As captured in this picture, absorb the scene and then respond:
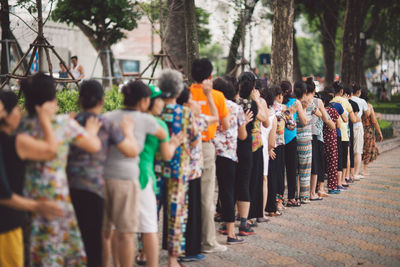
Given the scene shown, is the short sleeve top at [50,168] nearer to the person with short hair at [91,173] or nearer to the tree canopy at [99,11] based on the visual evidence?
the person with short hair at [91,173]

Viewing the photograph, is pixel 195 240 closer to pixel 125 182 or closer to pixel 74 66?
pixel 125 182

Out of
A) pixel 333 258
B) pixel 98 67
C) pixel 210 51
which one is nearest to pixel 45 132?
pixel 333 258

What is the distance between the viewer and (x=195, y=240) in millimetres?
6020

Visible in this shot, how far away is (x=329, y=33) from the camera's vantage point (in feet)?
100

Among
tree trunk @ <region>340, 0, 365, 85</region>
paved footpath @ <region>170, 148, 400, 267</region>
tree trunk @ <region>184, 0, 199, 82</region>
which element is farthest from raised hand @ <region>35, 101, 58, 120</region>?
tree trunk @ <region>340, 0, 365, 85</region>

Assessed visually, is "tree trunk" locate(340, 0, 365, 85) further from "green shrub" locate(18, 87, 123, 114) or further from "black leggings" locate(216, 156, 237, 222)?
"black leggings" locate(216, 156, 237, 222)

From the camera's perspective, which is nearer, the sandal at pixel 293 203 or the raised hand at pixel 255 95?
the raised hand at pixel 255 95

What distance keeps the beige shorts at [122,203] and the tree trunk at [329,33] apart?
26.2 m

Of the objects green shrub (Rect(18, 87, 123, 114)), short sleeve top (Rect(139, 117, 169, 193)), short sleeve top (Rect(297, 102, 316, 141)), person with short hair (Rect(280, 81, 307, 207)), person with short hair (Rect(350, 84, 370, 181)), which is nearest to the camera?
short sleeve top (Rect(139, 117, 169, 193))

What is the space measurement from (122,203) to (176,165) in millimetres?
1025

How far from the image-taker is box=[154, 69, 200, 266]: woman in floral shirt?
211 inches

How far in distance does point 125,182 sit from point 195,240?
68.6 inches

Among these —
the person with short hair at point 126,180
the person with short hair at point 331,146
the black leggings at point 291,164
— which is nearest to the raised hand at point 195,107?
the person with short hair at point 126,180

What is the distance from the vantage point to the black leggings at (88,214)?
421cm
